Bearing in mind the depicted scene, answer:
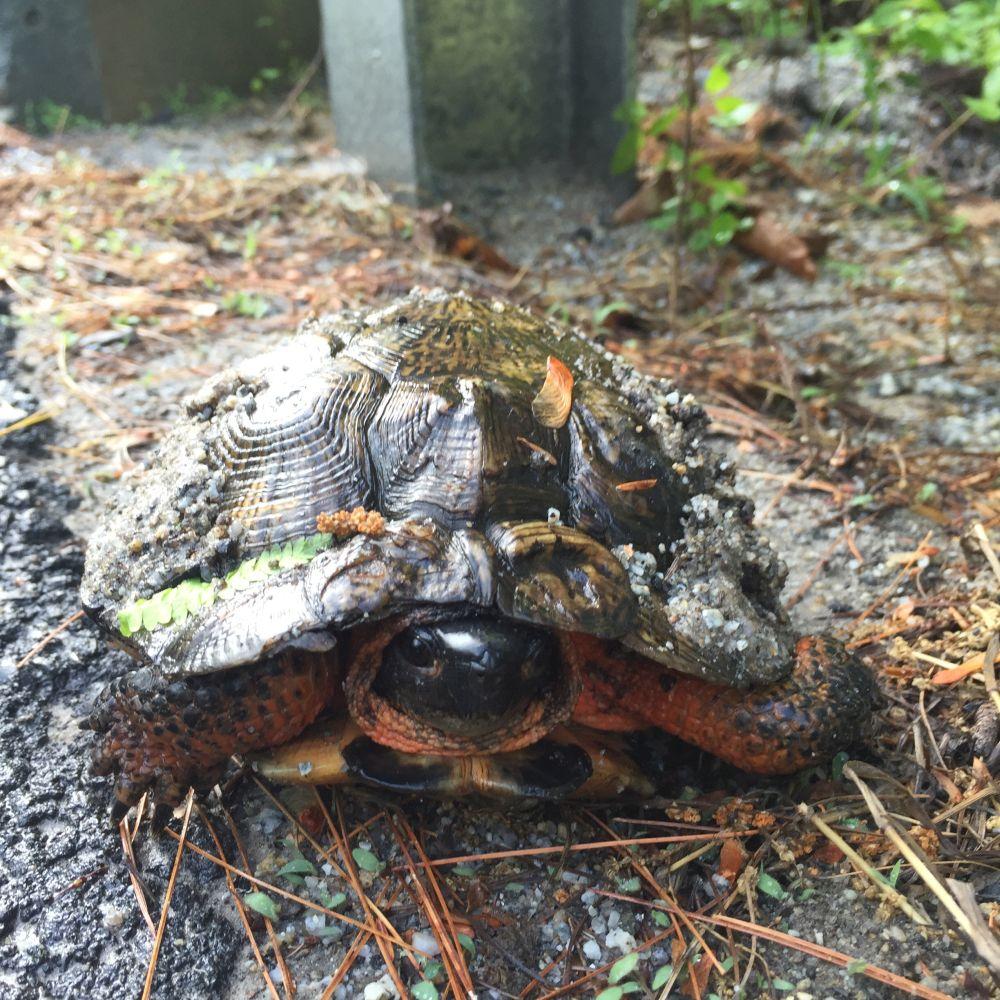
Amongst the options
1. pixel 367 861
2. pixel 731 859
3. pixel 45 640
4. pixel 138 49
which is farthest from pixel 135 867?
pixel 138 49

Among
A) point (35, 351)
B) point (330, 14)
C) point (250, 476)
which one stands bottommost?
point (35, 351)

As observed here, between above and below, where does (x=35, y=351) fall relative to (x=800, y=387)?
above

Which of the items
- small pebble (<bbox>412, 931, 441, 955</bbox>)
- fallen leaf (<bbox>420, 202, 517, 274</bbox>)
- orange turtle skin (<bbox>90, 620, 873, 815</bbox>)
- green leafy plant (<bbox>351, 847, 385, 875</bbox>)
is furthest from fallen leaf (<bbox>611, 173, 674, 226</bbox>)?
small pebble (<bbox>412, 931, 441, 955</bbox>)

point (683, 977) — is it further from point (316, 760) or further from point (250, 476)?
point (250, 476)

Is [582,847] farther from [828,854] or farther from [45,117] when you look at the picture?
[45,117]

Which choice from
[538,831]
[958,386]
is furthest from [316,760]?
[958,386]

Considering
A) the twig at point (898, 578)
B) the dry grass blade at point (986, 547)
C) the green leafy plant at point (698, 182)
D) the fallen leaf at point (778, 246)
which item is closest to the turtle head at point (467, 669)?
the twig at point (898, 578)

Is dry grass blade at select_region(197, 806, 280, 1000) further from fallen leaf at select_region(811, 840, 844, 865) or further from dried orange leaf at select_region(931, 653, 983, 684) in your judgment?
dried orange leaf at select_region(931, 653, 983, 684)
